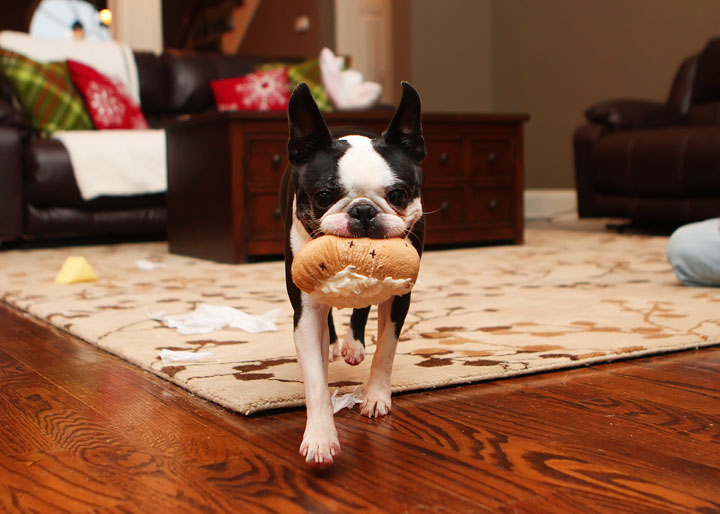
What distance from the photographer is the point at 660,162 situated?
3.74m

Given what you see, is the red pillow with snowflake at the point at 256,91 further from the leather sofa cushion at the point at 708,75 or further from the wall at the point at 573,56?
the leather sofa cushion at the point at 708,75

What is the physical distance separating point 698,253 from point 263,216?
157 cm

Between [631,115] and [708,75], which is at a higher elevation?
[708,75]

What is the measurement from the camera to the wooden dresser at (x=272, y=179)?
302 centimetres

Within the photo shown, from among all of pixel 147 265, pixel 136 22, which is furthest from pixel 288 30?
pixel 147 265

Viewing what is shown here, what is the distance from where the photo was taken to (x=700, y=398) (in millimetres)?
1130

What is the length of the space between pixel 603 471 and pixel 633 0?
4.71 m

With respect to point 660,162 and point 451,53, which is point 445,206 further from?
point 451,53

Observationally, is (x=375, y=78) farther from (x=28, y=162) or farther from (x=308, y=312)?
(x=308, y=312)

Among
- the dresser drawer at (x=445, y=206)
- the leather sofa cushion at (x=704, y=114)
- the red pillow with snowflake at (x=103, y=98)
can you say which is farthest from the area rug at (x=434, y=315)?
the leather sofa cushion at (x=704, y=114)

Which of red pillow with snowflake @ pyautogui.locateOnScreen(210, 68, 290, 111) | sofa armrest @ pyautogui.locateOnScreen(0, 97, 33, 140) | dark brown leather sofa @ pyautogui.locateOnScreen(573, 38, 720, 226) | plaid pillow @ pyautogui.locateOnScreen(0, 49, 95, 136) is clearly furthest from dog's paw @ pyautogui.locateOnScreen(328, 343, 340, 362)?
red pillow with snowflake @ pyautogui.locateOnScreen(210, 68, 290, 111)

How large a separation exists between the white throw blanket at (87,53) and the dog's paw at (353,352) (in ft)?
11.2

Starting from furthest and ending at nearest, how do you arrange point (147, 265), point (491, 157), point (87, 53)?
point (87, 53) → point (491, 157) → point (147, 265)

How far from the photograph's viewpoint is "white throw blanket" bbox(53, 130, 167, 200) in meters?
3.69
